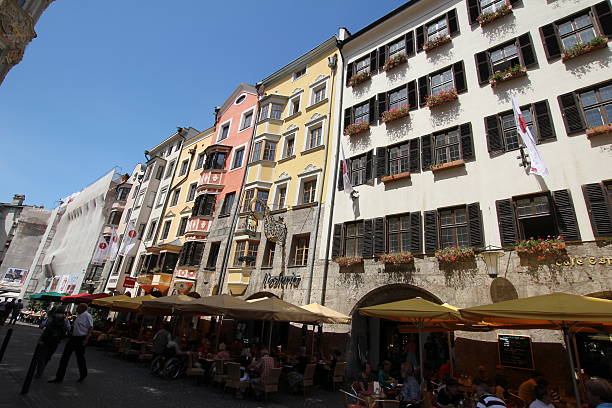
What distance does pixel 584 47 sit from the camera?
1127cm

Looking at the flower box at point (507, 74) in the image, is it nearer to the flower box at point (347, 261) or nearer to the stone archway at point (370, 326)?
the stone archway at point (370, 326)

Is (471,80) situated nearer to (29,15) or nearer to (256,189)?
(256,189)

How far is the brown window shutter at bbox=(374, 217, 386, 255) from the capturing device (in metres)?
14.1

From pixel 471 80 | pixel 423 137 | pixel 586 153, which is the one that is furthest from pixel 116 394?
pixel 471 80

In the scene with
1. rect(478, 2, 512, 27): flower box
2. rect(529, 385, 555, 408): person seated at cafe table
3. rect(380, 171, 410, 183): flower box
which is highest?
rect(478, 2, 512, 27): flower box

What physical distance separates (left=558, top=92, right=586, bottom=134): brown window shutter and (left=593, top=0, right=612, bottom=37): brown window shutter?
2445 millimetres

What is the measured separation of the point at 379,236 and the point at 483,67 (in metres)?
8.36

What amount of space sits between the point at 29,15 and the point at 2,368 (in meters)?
18.5

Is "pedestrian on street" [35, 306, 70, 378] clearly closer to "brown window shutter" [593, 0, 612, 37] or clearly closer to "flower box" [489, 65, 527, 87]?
"flower box" [489, 65, 527, 87]

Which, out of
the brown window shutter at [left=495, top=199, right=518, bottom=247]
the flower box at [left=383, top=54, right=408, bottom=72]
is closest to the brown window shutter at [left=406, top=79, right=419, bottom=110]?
the flower box at [left=383, top=54, right=408, bottom=72]

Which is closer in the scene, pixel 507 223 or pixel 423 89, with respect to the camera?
pixel 507 223

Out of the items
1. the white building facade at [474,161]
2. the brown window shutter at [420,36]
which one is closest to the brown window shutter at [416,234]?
the white building facade at [474,161]

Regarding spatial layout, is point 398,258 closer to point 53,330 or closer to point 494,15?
point 53,330

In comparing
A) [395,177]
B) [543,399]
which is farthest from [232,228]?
[543,399]
